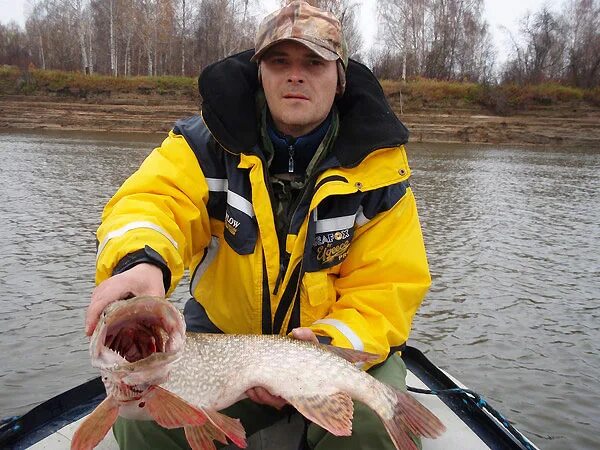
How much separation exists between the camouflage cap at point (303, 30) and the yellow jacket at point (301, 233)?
1.22 ft

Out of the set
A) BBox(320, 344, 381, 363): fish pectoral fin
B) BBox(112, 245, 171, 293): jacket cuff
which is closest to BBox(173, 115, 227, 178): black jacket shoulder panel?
BBox(112, 245, 171, 293): jacket cuff

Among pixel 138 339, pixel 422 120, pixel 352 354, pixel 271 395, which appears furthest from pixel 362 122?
pixel 422 120

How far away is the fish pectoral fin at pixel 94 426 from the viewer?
1.82m

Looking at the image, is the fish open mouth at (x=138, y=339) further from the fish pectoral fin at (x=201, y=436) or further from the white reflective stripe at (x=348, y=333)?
the white reflective stripe at (x=348, y=333)

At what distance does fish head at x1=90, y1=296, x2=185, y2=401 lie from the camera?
171 centimetres

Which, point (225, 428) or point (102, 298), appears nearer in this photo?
point (102, 298)

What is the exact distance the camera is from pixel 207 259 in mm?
3141

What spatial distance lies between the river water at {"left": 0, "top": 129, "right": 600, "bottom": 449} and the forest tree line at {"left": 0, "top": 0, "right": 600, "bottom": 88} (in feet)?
105

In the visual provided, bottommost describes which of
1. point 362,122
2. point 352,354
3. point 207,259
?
point 352,354

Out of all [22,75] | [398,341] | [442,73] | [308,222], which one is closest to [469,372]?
[398,341]

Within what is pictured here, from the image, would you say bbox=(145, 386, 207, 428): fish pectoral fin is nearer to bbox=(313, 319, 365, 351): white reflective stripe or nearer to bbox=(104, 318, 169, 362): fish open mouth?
bbox=(104, 318, 169, 362): fish open mouth

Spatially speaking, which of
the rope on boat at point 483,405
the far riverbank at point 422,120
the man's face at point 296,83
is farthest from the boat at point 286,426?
the far riverbank at point 422,120

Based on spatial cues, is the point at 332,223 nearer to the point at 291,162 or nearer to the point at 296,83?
the point at 291,162

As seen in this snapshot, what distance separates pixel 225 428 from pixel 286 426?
0.97 m
